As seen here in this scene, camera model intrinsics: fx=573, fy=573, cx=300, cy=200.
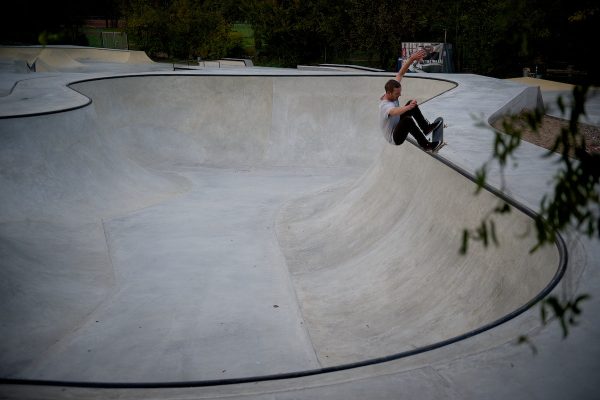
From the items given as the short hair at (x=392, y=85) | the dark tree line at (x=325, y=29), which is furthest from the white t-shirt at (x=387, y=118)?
the dark tree line at (x=325, y=29)

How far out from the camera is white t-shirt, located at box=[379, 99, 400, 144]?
309 inches

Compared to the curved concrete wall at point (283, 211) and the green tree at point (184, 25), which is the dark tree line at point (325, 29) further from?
the curved concrete wall at point (283, 211)

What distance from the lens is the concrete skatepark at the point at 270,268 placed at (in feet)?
12.0

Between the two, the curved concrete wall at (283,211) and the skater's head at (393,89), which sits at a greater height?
the skater's head at (393,89)

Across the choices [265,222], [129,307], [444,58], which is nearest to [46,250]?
[129,307]

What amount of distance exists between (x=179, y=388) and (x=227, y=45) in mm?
39779

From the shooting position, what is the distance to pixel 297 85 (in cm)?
1733

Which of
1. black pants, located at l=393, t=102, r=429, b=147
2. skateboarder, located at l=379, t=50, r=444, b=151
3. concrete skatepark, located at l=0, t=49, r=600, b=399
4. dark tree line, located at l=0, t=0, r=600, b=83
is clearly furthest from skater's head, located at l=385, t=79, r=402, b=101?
dark tree line, located at l=0, t=0, r=600, b=83

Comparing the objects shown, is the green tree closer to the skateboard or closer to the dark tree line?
the dark tree line

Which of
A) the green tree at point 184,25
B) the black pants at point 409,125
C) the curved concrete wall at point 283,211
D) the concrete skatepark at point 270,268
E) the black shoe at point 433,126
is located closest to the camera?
the concrete skatepark at point 270,268

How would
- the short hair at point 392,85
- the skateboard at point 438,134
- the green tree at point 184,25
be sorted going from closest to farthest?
the short hair at point 392,85 → the skateboard at point 438,134 → the green tree at point 184,25

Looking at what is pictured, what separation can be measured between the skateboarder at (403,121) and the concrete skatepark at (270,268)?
1.20 feet

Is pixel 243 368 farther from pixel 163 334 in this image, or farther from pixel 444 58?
pixel 444 58

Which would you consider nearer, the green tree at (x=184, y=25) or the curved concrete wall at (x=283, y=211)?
the curved concrete wall at (x=283, y=211)
